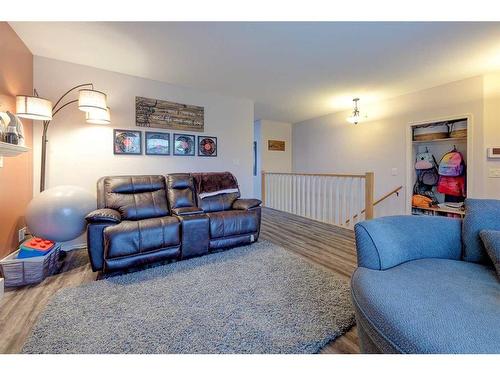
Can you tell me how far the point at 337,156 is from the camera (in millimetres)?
5172

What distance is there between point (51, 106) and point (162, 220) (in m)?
1.64

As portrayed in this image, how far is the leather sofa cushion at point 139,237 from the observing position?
204cm

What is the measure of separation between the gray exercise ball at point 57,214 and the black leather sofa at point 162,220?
26 centimetres

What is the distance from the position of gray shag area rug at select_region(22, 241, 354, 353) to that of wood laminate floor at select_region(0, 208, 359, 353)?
0.26 feet

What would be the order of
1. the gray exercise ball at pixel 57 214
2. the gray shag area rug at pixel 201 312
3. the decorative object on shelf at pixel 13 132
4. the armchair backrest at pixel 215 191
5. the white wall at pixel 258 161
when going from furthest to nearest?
the white wall at pixel 258 161 → the armchair backrest at pixel 215 191 → the gray exercise ball at pixel 57 214 → the decorative object on shelf at pixel 13 132 → the gray shag area rug at pixel 201 312

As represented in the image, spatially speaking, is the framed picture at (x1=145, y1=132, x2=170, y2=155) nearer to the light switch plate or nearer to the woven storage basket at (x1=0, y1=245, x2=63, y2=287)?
the woven storage basket at (x1=0, y1=245, x2=63, y2=287)

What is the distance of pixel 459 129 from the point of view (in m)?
3.46

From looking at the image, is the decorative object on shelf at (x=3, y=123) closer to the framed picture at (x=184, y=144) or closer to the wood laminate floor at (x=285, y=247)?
the wood laminate floor at (x=285, y=247)

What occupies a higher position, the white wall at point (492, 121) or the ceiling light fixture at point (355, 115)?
the ceiling light fixture at point (355, 115)

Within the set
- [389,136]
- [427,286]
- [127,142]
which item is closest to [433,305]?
[427,286]

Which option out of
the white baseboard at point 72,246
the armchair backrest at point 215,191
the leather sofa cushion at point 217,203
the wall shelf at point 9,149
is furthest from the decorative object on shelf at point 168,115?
the white baseboard at point 72,246
